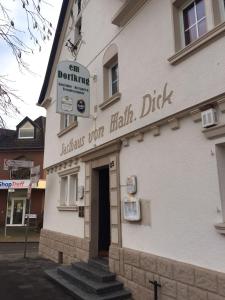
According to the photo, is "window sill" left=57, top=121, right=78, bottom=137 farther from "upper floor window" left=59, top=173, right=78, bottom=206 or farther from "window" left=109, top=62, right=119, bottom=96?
"window" left=109, top=62, right=119, bottom=96

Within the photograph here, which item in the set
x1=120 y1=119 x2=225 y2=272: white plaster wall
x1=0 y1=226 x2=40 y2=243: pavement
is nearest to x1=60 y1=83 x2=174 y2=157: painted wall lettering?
x1=120 y1=119 x2=225 y2=272: white plaster wall

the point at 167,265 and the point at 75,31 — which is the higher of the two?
the point at 75,31

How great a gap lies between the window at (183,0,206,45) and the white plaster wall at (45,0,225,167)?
0.28 meters

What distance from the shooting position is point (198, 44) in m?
5.18

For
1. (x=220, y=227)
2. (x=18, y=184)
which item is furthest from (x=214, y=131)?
(x=18, y=184)

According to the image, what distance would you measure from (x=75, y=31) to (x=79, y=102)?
4098 millimetres

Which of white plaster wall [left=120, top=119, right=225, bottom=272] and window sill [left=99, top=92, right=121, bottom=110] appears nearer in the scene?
white plaster wall [left=120, top=119, right=225, bottom=272]

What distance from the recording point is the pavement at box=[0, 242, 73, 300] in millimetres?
6871

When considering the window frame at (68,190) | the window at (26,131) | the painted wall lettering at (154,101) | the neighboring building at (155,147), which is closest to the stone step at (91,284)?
the neighboring building at (155,147)

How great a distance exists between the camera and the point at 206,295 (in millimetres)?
4535

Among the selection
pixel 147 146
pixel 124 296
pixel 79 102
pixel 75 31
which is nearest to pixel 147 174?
pixel 147 146

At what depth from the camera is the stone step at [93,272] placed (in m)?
6.75

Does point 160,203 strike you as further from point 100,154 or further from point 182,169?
point 100,154

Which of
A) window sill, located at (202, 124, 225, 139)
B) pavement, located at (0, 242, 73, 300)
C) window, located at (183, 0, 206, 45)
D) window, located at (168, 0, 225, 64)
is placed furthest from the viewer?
pavement, located at (0, 242, 73, 300)
